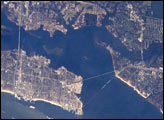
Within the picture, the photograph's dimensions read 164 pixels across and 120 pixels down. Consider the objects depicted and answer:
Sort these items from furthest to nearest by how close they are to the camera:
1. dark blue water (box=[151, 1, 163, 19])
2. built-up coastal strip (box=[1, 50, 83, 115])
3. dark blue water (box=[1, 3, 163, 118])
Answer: built-up coastal strip (box=[1, 50, 83, 115]) < dark blue water (box=[1, 3, 163, 118]) < dark blue water (box=[151, 1, 163, 19])

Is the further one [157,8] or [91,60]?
[91,60]

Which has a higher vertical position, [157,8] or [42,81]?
[157,8]

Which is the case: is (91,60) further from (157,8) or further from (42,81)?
(157,8)

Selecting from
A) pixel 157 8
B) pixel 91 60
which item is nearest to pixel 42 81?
pixel 91 60

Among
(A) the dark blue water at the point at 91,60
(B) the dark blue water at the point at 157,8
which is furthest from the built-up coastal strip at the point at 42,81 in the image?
(B) the dark blue water at the point at 157,8

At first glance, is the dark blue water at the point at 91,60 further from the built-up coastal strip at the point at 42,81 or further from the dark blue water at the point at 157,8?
the dark blue water at the point at 157,8

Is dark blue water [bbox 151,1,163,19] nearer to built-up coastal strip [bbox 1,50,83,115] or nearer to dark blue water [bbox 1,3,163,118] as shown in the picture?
dark blue water [bbox 1,3,163,118]

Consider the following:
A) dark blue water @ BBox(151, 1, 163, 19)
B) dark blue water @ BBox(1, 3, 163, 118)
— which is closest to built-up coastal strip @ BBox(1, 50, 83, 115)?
dark blue water @ BBox(1, 3, 163, 118)

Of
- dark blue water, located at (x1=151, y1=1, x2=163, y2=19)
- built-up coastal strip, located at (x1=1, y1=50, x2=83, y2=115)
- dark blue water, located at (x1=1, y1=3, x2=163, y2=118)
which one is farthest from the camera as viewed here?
built-up coastal strip, located at (x1=1, y1=50, x2=83, y2=115)
